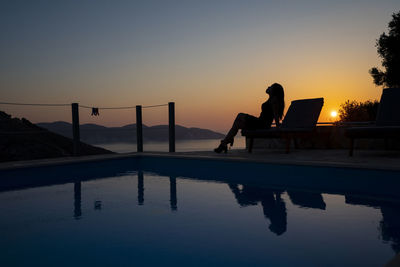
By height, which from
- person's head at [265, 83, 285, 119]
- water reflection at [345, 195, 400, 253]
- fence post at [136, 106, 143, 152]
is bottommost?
water reflection at [345, 195, 400, 253]

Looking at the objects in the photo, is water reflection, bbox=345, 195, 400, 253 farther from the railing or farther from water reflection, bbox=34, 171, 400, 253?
the railing

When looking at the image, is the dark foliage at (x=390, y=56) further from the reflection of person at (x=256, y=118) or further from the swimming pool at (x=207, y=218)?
the swimming pool at (x=207, y=218)

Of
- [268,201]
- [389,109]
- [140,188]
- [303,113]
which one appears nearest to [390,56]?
[303,113]

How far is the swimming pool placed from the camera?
1.74 meters

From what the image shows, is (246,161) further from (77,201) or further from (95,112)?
(95,112)

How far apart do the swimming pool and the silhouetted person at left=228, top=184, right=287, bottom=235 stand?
0.03 feet

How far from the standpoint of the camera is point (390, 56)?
17.5 meters

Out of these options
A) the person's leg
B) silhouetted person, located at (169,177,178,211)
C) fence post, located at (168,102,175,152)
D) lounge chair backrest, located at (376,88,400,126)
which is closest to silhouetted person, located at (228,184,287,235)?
silhouetted person, located at (169,177,178,211)

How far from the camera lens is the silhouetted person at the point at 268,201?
234 cm

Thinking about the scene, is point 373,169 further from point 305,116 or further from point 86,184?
point 86,184

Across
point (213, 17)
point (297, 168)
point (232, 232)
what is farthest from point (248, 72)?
point (232, 232)

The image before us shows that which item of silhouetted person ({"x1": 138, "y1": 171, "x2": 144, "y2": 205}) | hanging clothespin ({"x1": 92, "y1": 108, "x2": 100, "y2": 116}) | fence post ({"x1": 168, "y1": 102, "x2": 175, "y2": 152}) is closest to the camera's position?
silhouetted person ({"x1": 138, "y1": 171, "x2": 144, "y2": 205})

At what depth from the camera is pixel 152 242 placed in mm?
1963

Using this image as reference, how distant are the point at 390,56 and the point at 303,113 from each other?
582 inches
